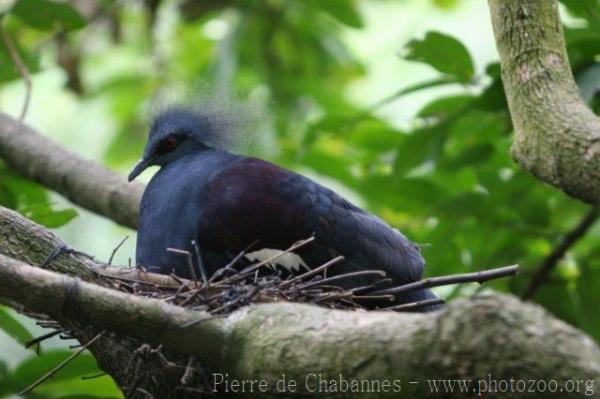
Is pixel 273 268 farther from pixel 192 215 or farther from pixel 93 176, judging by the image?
pixel 93 176

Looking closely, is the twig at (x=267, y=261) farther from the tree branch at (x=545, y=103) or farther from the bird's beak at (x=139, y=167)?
the bird's beak at (x=139, y=167)

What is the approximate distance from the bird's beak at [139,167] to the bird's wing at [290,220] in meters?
0.67

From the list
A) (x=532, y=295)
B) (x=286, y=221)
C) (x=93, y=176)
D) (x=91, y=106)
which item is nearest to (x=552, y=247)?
(x=532, y=295)

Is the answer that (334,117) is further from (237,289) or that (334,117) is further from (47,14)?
(237,289)

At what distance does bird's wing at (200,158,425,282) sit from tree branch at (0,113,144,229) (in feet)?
3.21

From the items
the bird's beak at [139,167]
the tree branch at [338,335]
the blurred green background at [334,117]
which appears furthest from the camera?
the bird's beak at [139,167]

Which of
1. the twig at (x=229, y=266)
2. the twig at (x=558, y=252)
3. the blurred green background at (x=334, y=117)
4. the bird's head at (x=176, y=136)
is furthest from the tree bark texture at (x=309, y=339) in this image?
the twig at (x=558, y=252)

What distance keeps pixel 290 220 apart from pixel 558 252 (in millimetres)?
2044

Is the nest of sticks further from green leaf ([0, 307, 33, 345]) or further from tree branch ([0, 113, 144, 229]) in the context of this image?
tree branch ([0, 113, 144, 229])

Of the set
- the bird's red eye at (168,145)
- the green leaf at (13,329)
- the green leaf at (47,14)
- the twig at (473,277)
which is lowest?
the green leaf at (13,329)

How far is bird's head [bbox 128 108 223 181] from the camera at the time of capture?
542cm

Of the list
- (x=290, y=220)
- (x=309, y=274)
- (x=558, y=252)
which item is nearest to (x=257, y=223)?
(x=290, y=220)

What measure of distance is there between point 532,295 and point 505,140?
1147 millimetres

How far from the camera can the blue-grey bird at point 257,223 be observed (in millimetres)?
4590
